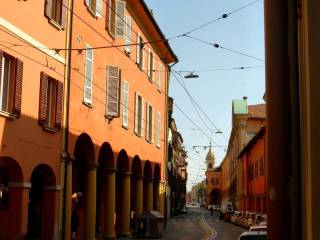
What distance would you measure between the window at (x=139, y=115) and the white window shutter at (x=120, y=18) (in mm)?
4918

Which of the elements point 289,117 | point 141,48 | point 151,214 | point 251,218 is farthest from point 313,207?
point 251,218

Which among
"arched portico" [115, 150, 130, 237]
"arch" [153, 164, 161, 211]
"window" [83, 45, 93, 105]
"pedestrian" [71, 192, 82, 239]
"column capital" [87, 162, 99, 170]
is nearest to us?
"window" [83, 45, 93, 105]

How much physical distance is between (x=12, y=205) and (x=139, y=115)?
619 inches

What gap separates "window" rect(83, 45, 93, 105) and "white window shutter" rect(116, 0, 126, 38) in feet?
12.5

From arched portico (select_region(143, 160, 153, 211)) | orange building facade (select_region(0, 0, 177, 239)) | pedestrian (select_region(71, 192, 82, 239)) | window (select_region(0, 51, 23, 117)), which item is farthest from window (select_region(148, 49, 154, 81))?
window (select_region(0, 51, 23, 117))

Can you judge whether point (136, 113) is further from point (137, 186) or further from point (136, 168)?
point (137, 186)

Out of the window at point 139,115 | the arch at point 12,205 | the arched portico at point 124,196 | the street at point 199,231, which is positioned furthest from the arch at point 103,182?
the arch at point 12,205

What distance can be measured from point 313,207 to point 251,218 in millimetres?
38962

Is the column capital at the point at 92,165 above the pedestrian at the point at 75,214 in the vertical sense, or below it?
above

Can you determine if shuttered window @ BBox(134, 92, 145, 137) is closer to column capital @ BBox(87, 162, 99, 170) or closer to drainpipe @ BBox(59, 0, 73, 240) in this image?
column capital @ BBox(87, 162, 99, 170)

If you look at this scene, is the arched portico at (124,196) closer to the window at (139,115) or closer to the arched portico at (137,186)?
the window at (139,115)

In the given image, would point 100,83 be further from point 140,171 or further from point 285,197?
point 285,197

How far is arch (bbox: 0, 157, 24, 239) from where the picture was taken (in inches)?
624

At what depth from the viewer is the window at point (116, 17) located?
83.9ft
